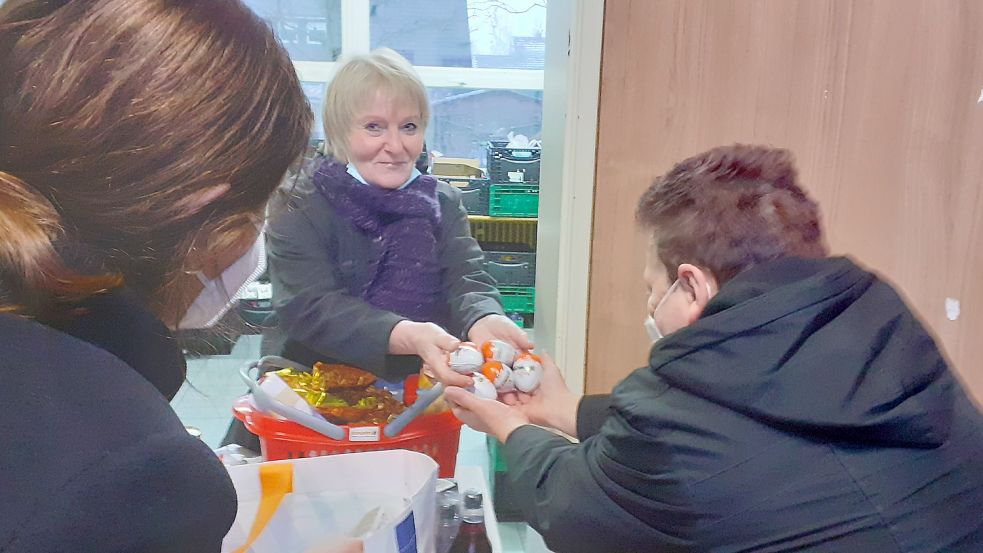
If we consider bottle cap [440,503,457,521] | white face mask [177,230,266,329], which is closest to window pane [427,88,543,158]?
bottle cap [440,503,457,521]

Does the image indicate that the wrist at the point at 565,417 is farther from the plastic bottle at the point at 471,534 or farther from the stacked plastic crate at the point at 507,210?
the stacked plastic crate at the point at 507,210

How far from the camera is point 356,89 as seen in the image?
2.82 ft

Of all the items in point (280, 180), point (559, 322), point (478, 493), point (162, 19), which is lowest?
point (478, 493)

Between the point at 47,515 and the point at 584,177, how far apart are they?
0.74 m

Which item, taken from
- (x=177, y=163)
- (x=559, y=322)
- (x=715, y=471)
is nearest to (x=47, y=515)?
(x=177, y=163)

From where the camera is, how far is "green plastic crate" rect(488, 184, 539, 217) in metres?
1.62

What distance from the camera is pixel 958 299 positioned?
3.10 ft

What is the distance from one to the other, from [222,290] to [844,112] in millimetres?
764

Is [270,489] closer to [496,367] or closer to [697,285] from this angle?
[496,367]

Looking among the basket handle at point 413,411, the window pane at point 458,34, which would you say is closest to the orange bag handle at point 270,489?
the basket handle at point 413,411

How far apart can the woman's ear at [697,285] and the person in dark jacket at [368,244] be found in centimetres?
27

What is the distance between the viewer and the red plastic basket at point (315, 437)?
826 mm

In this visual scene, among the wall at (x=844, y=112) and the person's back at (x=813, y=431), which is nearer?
the person's back at (x=813, y=431)

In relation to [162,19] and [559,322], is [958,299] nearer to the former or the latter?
[559,322]
